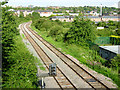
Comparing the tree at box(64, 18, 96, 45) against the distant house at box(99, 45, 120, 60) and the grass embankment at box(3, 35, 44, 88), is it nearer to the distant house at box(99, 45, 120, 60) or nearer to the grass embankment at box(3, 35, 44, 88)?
the distant house at box(99, 45, 120, 60)

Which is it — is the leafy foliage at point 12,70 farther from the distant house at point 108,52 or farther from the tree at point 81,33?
the tree at point 81,33

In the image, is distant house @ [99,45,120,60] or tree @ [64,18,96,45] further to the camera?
tree @ [64,18,96,45]

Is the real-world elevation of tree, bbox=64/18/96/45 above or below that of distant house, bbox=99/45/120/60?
above

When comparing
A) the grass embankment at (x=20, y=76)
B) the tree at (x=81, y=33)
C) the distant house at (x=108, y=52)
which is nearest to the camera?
the grass embankment at (x=20, y=76)

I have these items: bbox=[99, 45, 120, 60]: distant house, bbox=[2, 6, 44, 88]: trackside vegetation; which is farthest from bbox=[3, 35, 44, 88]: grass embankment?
bbox=[99, 45, 120, 60]: distant house

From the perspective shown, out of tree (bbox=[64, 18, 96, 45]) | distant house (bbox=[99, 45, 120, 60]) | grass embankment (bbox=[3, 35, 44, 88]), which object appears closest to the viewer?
grass embankment (bbox=[3, 35, 44, 88])

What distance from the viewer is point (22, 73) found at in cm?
1055

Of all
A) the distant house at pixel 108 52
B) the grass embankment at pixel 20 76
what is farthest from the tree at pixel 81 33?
the grass embankment at pixel 20 76

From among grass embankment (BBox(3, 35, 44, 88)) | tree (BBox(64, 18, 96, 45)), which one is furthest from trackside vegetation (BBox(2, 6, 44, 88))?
tree (BBox(64, 18, 96, 45))

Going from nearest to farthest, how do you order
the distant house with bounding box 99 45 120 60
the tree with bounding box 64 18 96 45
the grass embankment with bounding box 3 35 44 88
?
the grass embankment with bounding box 3 35 44 88 < the distant house with bounding box 99 45 120 60 < the tree with bounding box 64 18 96 45

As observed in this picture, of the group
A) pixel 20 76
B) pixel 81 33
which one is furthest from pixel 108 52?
pixel 20 76

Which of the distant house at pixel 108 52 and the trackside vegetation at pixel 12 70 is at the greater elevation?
the trackside vegetation at pixel 12 70

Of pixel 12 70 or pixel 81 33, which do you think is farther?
pixel 81 33

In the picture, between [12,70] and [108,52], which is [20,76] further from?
[108,52]
